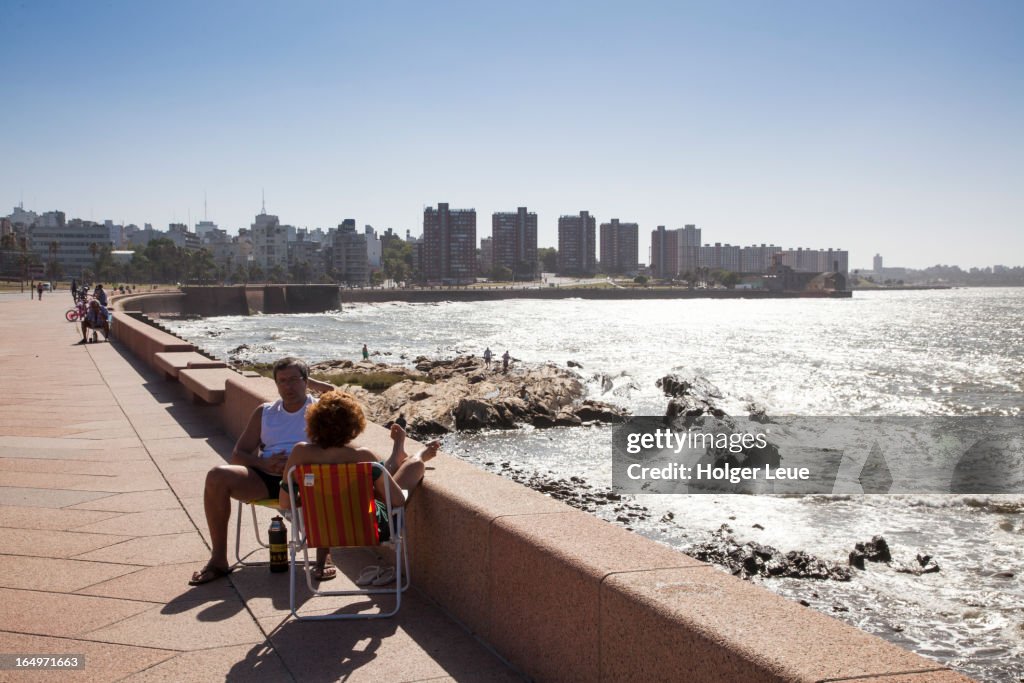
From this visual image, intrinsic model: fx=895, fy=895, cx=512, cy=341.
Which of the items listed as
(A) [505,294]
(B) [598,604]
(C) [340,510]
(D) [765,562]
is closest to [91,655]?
(C) [340,510]

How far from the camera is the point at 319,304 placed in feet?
363

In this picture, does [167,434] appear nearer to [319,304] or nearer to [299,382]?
[299,382]

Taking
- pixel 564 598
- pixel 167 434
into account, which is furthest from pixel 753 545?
pixel 564 598

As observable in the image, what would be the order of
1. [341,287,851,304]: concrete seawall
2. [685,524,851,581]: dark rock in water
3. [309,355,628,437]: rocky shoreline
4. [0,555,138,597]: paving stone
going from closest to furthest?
[0,555,138,597]: paving stone < [685,524,851,581]: dark rock in water < [309,355,628,437]: rocky shoreline < [341,287,851,304]: concrete seawall

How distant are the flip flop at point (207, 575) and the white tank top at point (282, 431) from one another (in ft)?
2.22

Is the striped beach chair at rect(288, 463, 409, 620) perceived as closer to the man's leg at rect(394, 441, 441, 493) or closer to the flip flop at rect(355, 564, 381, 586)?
the man's leg at rect(394, 441, 441, 493)

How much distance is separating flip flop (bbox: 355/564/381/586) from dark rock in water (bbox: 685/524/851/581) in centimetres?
840

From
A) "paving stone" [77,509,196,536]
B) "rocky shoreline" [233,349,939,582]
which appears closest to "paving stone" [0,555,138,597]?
"paving stone" [77,509,196,536]

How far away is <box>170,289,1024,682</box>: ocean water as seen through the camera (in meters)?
11.2

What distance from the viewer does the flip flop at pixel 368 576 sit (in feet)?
14.2

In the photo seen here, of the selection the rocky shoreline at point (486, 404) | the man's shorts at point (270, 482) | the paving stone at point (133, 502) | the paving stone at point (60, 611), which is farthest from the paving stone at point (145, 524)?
the rocky shoreline at point (486, 404)

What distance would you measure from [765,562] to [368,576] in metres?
9.35

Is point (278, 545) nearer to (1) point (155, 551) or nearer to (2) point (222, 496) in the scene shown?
(2) point (222, 496)

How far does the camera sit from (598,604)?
2.84 metres
